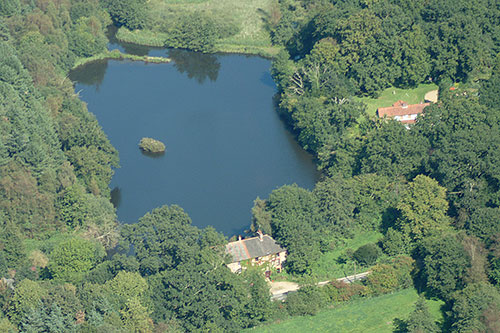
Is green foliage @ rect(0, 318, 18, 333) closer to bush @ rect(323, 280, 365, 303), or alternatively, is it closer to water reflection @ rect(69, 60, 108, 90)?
bush @ rect(323, 280, 365, 303)

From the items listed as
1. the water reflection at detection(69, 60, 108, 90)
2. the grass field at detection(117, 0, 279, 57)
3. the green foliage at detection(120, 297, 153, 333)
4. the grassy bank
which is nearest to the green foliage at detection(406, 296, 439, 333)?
the green foliage at detection(120, 297, 153, 333)

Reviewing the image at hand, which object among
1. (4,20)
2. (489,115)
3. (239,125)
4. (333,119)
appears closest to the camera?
(489,115)

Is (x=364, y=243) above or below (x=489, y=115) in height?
below

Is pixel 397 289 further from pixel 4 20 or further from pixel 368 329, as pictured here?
pixel 4 20

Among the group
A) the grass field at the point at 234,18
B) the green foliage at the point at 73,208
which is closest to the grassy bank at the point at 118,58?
the grass field at the point at 234,18

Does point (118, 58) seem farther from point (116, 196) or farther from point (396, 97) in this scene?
point (396, 97)

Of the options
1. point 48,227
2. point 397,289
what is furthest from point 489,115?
point 48,227

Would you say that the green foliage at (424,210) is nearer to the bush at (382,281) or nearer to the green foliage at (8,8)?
the bush at (382,281)
